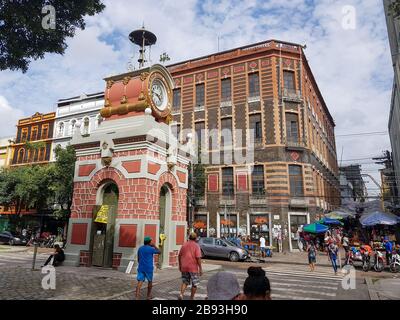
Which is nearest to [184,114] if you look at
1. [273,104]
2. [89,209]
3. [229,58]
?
[229,58]

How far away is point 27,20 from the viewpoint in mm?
8094

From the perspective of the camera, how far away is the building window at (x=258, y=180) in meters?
27.2

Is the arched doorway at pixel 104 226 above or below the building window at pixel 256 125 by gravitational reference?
below

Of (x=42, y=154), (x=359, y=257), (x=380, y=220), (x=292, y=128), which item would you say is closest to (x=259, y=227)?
(x=292, y=128)

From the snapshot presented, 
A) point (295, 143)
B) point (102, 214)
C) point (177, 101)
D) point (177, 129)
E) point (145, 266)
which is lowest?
point (145, 266)

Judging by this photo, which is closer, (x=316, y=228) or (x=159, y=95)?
(x=159, y=95)

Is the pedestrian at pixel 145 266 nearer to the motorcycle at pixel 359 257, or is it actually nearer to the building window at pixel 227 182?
the motorcycle at pixel 359 257

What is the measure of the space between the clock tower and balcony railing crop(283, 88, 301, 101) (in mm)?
16641

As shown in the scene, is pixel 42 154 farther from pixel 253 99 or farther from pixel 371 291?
pixel 371 291

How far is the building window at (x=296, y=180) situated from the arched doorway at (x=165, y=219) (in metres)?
15.8

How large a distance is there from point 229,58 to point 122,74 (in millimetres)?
19036

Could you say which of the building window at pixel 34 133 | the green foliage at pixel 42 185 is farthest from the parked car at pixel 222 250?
the building window at pixel 34 133

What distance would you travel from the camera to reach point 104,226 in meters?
12.6

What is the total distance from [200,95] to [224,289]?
29.1 metres
